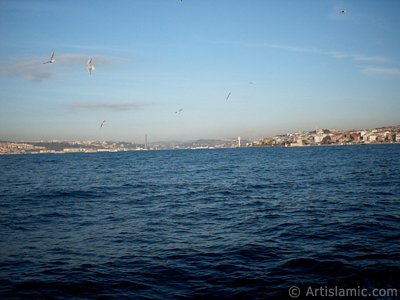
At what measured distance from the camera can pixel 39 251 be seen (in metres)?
13.0

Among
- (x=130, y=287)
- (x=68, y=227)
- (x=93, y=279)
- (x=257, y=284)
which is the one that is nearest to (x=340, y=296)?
(x=257, y=284)

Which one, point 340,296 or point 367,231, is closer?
point 340,296

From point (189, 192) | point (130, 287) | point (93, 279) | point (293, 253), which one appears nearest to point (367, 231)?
point (293, 253)

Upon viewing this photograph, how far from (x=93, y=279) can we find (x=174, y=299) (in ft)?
9.72

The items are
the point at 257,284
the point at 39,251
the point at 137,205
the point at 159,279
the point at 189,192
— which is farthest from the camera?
the point at 189,192

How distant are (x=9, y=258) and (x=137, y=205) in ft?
37.8

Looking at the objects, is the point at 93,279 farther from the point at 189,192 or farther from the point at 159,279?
the point at 189,192

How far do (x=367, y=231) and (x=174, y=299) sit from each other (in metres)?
10.0

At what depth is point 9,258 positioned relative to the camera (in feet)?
39.8

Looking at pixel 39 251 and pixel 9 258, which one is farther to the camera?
pixel 39 251

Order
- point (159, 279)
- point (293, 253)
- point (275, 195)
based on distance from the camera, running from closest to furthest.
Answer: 1. point (159, 279)
2. point (293, 253)
3. point (275, 195)

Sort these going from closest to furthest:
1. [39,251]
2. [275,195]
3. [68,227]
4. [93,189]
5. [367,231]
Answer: [39,251]
[367,231]
[68,227]
[275,195]
[93,189]

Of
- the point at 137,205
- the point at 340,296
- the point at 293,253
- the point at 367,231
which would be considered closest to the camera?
the point at 340,296

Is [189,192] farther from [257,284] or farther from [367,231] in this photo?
[257,284]
